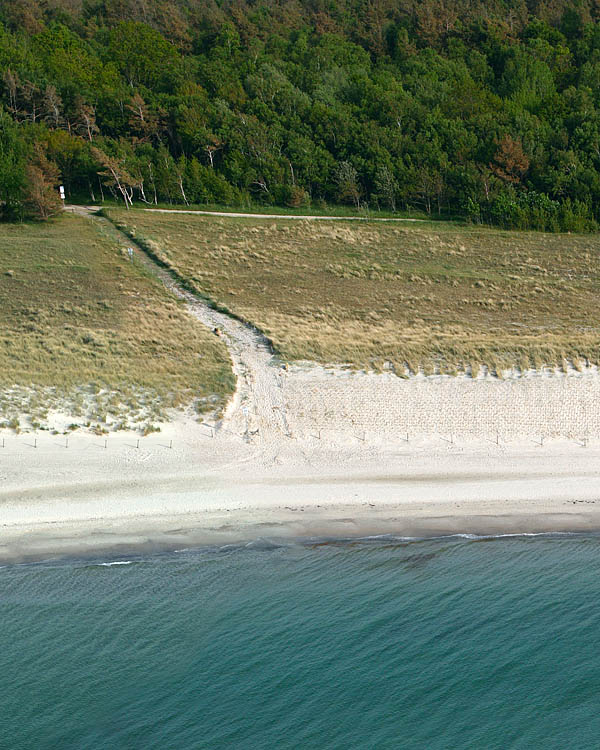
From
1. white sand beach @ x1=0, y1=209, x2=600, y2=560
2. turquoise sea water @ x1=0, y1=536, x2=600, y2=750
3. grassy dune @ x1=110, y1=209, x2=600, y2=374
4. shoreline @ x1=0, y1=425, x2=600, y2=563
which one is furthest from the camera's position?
grassy dune @ x1=110, y1=209, x2=600, y2=374

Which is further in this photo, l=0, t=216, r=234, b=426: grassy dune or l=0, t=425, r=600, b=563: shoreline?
l=0, t=216, r=234, b=426: grassy dune

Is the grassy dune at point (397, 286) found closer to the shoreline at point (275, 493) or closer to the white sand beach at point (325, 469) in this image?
the white sand beach at point (325, 469)

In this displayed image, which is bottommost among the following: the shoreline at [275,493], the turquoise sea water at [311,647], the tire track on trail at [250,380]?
the turquoise sea water at [311,647]

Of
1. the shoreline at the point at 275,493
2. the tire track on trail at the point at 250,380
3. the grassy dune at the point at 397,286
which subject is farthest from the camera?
the grassy dune at the point at 397,286

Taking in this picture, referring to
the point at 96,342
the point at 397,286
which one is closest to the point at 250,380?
the point at 96,342

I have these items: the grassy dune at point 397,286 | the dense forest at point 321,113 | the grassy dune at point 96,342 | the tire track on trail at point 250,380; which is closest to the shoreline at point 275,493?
the tire track on trail at point 250,380

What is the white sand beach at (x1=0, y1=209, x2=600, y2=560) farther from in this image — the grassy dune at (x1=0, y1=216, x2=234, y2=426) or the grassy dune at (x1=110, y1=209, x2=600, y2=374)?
the grassy dune at (x1=110, y1=209, x2=600, y2=374)

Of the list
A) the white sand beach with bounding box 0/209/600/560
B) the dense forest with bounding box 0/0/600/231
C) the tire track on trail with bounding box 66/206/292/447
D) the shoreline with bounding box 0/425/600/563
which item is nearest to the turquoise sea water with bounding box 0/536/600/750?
the shoreline with bounding box 0/425/600/563

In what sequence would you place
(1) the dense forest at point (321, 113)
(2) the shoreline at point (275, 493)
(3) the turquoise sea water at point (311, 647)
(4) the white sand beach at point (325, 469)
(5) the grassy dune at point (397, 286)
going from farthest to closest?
(1) the dense forest at point (321, 113)
(5) the grassy dune at point (397, 286)
(4) the white sand beach at point (325, 469)
(2) the shoreline at point (275, 493)
(3) the turquoise sea water at point (311, 647)
